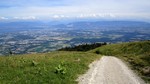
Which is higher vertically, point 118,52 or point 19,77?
point 19,77

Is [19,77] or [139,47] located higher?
[19,77]

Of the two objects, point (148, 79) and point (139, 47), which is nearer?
point (148, 79)

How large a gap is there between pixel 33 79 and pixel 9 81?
2084mm

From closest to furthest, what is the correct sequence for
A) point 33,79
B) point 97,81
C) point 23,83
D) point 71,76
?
1. point 23,83
2. point 33,79
3. point 97,81
4. point 71,76

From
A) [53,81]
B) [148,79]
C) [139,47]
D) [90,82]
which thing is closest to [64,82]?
[53,81]

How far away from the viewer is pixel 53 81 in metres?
20.9

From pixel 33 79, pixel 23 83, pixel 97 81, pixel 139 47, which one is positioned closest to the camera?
pixel 23 83

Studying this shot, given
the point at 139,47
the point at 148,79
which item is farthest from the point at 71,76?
the point at 139,47

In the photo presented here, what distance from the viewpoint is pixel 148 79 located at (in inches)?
987

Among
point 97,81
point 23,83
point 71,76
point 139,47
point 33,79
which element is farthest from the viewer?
point 139,47

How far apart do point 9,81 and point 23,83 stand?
1141mm

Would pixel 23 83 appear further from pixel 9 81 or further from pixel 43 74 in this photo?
pixel 43 74

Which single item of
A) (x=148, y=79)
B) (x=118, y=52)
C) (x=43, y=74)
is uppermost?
(x=43, y=74)

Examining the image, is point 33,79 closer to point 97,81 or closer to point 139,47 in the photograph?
point 97,81
